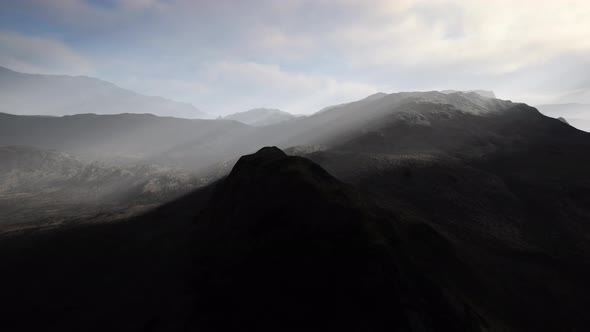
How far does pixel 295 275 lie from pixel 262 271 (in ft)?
7.70

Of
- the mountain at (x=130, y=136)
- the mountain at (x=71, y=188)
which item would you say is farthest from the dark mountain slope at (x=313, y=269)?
the mountain at (x=130, y=136)

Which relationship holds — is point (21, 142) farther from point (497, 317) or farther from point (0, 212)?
point (497, 317)

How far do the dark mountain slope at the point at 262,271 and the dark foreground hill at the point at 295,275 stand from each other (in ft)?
0.24

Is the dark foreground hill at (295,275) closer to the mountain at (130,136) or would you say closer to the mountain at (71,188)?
the mountain at (71,188)

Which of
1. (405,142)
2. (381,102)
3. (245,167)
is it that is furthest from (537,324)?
(381,102)

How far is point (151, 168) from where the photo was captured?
67.8 meters

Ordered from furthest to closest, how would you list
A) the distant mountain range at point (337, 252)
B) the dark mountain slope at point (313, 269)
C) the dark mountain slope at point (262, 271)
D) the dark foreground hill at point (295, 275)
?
1. the distant mountain range at point (337, 252)
2. the dark foreground hill at point (295, 275)
3. the dark mountain slope at point (262, 271)
4. the dark mountain slope at point (313, 269)

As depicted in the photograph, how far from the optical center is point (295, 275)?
14688mm

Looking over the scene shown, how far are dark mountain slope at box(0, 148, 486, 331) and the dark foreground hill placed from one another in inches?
2.9

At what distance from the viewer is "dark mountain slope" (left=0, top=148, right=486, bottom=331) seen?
13078mm

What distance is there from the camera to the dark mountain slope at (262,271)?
1308cm

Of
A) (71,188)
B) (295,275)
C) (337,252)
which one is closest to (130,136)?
(71,188)

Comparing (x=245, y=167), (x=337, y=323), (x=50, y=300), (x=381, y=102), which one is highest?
(x=381, y=102)

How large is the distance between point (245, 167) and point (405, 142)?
1524 inches
